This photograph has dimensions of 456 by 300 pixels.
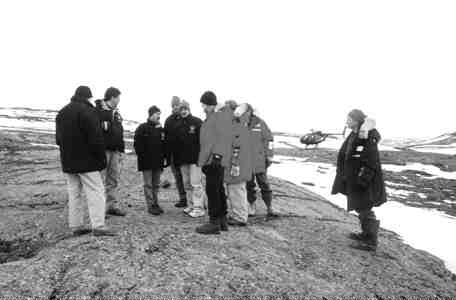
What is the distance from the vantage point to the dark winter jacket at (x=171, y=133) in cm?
782

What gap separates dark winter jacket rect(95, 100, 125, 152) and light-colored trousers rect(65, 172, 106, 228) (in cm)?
124

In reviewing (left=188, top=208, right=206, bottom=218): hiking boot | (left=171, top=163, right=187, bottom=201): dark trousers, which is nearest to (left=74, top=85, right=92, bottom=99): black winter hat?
(left=171, top=163, right=187, bottom=201): dark trousers

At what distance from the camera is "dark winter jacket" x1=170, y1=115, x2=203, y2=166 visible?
7.66 metres

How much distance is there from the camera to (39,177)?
1255 cm

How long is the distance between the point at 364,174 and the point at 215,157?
2.79 meters

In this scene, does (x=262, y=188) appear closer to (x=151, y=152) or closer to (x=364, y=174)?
(x=364, y=174)

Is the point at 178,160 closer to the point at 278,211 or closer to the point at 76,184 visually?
the point at 76,184

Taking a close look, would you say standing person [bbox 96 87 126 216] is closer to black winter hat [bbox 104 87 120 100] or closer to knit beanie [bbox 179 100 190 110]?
black winter hat [bbox 104 87 120 100]

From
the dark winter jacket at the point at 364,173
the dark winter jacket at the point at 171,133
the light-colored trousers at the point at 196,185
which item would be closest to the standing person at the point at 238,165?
the light-colored trousers at the point at 196,185

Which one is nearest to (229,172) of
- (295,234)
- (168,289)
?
(295,234)

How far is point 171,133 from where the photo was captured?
309 inches

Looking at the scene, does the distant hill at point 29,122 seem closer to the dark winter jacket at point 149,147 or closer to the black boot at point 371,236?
the dark winter jacket at point 149,147

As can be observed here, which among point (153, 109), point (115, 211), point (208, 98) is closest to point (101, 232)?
point (115, 211)

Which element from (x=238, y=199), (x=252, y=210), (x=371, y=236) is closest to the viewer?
(x=371, y=236)
